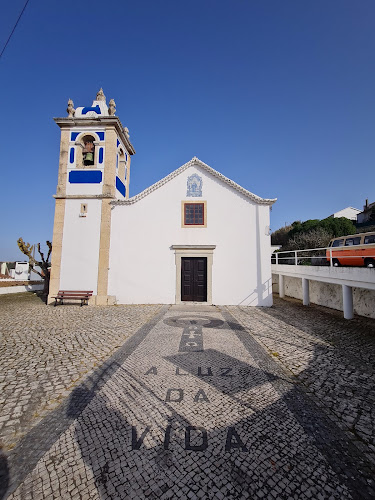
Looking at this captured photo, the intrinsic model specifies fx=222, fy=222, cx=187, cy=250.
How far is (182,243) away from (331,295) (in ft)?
27.1

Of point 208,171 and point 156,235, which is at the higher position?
point 208,171

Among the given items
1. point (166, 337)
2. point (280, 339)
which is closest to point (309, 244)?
point (280, 339)

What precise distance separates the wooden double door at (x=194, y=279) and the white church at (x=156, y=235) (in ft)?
0.19

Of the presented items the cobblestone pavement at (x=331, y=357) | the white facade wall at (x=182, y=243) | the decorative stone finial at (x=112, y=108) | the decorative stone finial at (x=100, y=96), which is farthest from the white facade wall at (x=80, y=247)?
the cobblestone pavement at (x=331, y=357)

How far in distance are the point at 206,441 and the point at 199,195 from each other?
11827 millimetres

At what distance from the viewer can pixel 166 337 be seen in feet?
22.3

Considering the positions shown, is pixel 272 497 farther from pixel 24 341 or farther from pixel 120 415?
pixel 24 341

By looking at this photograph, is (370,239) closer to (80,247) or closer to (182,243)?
(182,243)

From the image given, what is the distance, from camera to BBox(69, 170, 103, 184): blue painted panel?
13.3 m

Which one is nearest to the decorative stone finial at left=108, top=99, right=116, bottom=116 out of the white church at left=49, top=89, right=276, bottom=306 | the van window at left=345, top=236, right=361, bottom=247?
the white church at left=49, top=89, right=276, bottom=306

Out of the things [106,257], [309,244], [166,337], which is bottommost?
[166,337]

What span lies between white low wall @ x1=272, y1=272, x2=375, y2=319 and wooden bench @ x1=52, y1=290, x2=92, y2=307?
496 inches

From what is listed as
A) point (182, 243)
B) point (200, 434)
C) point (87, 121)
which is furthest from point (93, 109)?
point (200, 434)

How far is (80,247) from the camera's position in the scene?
12734mm
